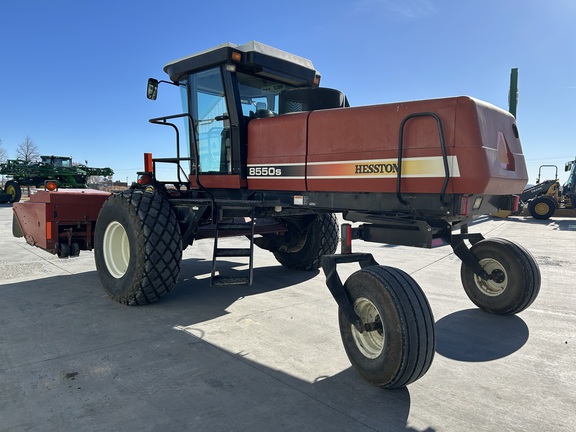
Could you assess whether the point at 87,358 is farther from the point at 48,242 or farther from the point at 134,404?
the point at 48,242

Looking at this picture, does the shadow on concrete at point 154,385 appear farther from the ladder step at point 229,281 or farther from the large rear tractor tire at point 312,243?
the large rear tractor tire at point 312,243

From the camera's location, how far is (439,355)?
3.40 meters

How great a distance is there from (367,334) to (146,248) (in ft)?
8.36

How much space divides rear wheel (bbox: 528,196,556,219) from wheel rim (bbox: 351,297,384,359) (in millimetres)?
18748

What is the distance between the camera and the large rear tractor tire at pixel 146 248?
14.5 ft

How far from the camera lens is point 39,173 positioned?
82.2ft

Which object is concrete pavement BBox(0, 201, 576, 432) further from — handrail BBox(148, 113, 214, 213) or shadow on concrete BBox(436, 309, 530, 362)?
handrail BBox(148, 113, 214, 213)

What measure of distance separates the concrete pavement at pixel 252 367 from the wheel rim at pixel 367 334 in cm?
24

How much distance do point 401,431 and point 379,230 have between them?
1.68 meters

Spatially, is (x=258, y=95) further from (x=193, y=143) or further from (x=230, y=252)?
(x=230, y=252)

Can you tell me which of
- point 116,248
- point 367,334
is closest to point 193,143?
point 116,248

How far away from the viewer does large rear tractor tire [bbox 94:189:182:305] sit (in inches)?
174

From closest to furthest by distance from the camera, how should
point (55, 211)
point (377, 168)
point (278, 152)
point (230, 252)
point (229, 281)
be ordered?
1. point (377, 168)
2. point (278, 152)
3. point (229, 281)
4. point (230, 252)
5. point (55, 211)

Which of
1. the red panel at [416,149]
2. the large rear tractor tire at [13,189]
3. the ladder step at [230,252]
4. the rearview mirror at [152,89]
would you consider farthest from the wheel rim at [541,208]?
the large rear tractor tire at [13,189]
